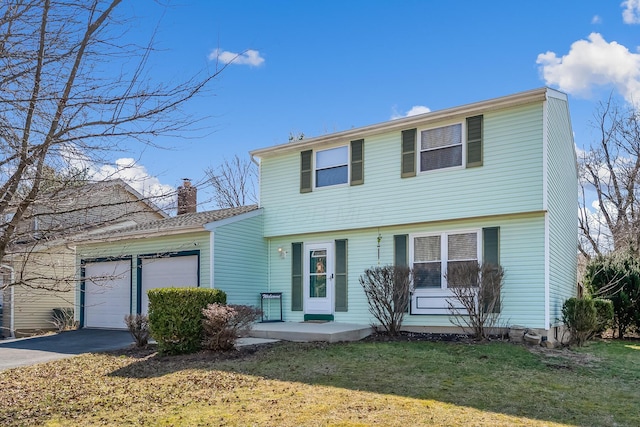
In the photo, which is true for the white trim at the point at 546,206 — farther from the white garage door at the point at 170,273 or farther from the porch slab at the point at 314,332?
the white garage door at the point at 170,273

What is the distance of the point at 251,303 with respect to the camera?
572 inches

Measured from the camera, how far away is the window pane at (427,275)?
1237cm

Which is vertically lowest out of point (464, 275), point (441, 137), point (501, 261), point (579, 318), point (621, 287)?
point (579, 318)

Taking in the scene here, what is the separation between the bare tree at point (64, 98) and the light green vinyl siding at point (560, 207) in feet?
31.5

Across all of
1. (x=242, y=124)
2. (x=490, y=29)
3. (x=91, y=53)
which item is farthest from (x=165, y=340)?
(x=490, y=29)

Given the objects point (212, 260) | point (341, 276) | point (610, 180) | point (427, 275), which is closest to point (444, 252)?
point (427, 275)

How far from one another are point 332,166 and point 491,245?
4718mm

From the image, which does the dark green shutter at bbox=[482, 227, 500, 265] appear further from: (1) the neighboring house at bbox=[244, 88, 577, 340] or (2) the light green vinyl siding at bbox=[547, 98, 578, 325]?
(2) the light green vinyl siding at bbox=[547, 98, 578, 325]

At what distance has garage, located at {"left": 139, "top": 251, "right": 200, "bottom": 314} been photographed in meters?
14.4

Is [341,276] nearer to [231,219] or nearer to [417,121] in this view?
[231,219]

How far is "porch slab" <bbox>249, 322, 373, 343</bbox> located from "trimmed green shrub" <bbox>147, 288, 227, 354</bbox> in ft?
5.61

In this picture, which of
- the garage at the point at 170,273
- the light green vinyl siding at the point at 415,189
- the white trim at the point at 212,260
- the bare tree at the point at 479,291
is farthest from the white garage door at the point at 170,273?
the bare tree at the point at 479,291

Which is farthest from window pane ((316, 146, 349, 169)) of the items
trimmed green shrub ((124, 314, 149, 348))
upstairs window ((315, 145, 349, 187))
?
trimmed green shrub ((124, 314, 149, 348))

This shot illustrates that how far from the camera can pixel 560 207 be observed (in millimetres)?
13398
